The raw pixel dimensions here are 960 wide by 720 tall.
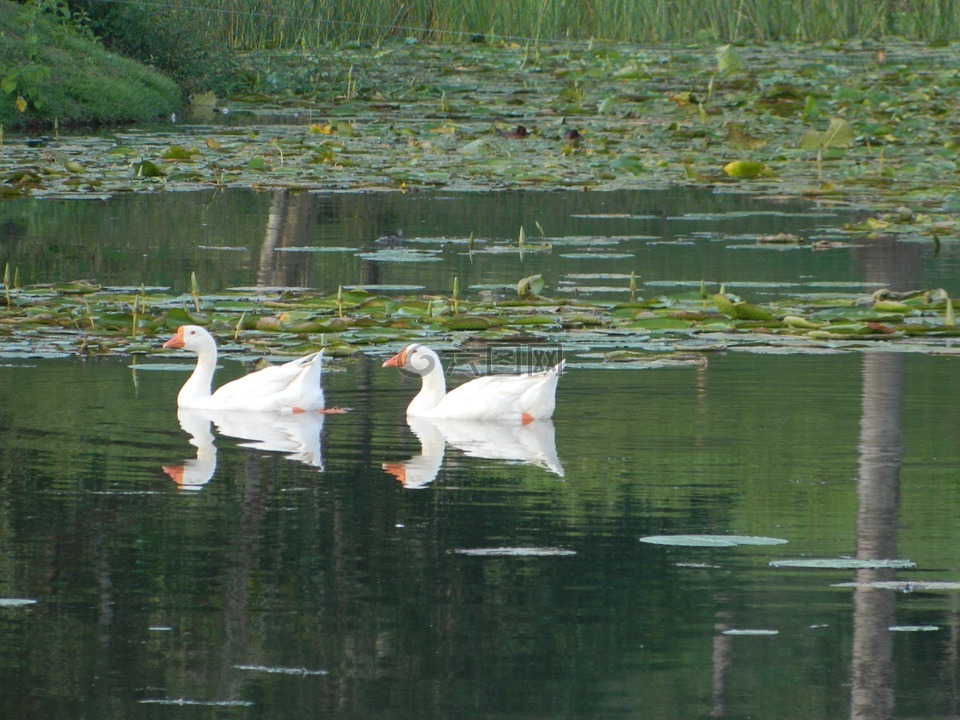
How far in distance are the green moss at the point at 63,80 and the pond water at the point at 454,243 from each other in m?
5.39

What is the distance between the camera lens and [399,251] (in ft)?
38.9

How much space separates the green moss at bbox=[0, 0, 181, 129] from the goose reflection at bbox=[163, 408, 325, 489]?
525 inches

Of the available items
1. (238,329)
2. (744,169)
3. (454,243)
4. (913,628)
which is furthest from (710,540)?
(744,169)

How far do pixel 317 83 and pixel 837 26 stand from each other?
10.2 m

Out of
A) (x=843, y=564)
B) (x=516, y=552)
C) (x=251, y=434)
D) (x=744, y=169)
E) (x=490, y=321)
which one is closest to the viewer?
(x=843, y=564)

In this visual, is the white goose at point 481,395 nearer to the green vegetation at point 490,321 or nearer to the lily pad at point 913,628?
the green vegetation at point 490,321

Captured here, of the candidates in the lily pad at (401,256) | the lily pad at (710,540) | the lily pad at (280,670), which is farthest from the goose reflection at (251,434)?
the lily pad at (401,256)

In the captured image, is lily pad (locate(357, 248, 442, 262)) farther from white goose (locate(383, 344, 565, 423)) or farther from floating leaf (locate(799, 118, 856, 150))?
floating leaf (locate(799, 118, 856, 150))

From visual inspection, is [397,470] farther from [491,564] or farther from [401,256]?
[401,256]

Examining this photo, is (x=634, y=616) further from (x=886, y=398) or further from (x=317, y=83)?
(x=317, y=83)

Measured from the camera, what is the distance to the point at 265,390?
756 cm

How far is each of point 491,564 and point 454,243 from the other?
24.3 feet

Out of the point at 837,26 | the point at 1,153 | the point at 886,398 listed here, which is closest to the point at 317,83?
the point at 1,153

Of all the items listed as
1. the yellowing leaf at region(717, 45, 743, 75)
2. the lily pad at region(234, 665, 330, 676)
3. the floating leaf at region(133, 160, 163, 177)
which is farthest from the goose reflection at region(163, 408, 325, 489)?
the yellowing leaf at region(717, 45, 743, 75)
